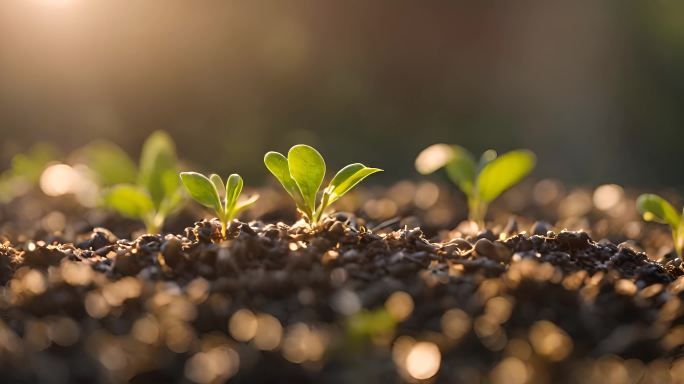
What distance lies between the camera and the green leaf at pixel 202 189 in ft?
5.68

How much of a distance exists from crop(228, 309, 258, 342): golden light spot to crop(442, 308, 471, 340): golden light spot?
12.7 inches

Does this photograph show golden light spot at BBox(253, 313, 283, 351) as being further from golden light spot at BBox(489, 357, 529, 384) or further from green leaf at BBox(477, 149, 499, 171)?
green leaf at BBox(477, 149, 499, 171)

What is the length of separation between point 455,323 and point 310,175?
0.59 metres

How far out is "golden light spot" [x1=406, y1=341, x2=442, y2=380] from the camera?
1.10 metres

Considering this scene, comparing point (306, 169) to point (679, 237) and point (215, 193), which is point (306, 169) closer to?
point (215, 193)

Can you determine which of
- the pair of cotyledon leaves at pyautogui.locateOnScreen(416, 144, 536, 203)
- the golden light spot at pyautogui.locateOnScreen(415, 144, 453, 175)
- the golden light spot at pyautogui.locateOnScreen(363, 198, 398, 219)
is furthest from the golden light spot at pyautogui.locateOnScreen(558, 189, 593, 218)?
the golden light spot at pyautogui.locateOnScreen(415, 144, 453, 175)

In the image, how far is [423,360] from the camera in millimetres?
1135

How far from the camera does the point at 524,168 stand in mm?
2416

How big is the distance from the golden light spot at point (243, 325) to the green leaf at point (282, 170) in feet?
1.69

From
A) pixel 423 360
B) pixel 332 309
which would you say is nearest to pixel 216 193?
pixel 332 309

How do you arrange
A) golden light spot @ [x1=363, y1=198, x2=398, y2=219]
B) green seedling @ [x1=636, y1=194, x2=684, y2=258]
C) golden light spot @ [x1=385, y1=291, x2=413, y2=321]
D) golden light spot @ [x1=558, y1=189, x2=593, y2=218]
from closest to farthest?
golden light spot @ [x1=385, y1=291, x2=413, y2=321] → green seedling @ [x1=636, y1=194, x2=684, y2=258] → golden light spot @ [x1=363, y1=198, x2=398, y2=219] → golden light spot @ [x1=558, y1=189, x2=593, y2=218]

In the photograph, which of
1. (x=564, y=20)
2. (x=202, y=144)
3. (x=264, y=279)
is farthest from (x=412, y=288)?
(x=564, y=20)

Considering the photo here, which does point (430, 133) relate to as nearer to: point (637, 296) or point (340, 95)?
point (340, 95)

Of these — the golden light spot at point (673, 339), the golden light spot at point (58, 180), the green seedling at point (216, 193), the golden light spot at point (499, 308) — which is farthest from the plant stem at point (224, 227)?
the golden light spot at point (58, 180)
